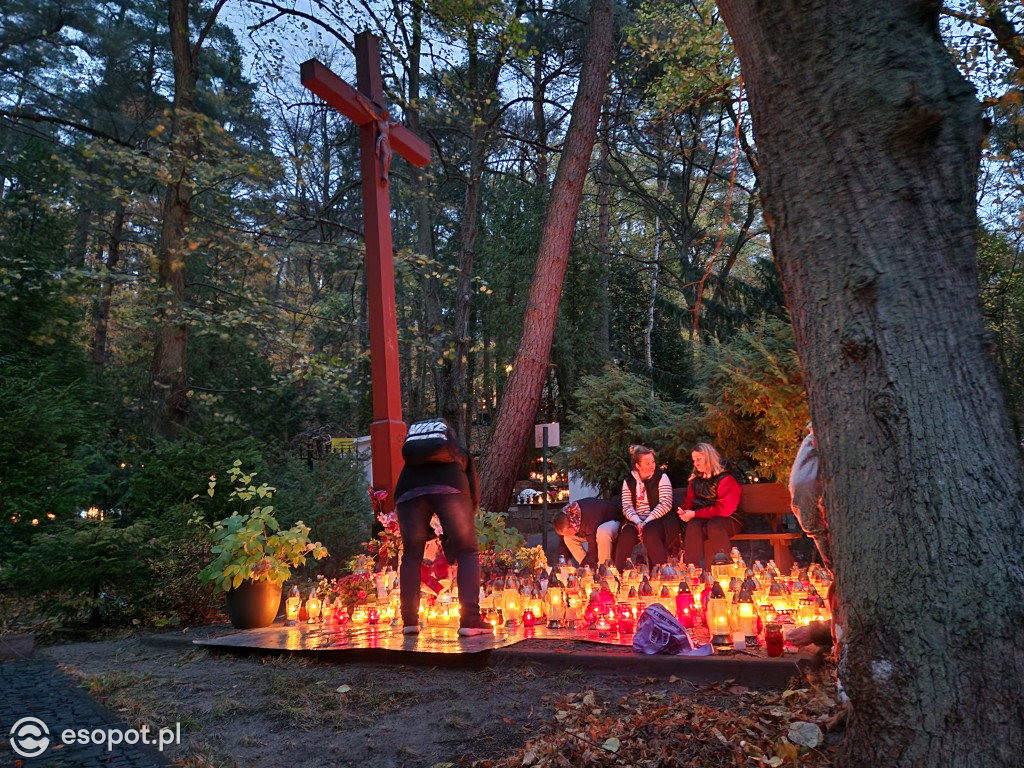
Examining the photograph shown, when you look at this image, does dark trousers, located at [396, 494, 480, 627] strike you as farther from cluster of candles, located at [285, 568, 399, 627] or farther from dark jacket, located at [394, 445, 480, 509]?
cluster of candles, located at [285, 568, 399, 627]

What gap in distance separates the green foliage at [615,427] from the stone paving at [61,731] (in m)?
6.89

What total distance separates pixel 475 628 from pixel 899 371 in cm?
372

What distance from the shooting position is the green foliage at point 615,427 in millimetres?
9933

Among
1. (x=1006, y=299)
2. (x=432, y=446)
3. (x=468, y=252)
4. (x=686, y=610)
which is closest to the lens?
(x=686, y=610)

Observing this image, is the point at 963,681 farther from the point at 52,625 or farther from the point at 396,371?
the point at 52,625

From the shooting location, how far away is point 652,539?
24.9 feet

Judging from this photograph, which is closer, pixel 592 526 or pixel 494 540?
pixel 494 540

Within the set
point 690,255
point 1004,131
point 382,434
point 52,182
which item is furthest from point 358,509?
point 690,255

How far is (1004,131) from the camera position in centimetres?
1045

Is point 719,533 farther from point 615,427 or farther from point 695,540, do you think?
point 615,427

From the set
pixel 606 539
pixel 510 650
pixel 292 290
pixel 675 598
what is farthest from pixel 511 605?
pixel 292 290

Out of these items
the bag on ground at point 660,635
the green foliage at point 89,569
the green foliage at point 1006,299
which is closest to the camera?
the bag on ground at point 660,635

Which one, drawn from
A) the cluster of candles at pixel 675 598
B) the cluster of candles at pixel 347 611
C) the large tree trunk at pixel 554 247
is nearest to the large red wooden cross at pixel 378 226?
the cluster of candles at pixel 347 611

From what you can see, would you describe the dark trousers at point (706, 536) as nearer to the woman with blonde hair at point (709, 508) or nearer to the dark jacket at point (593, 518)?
the woman with blonde hair at point (709, 508)
